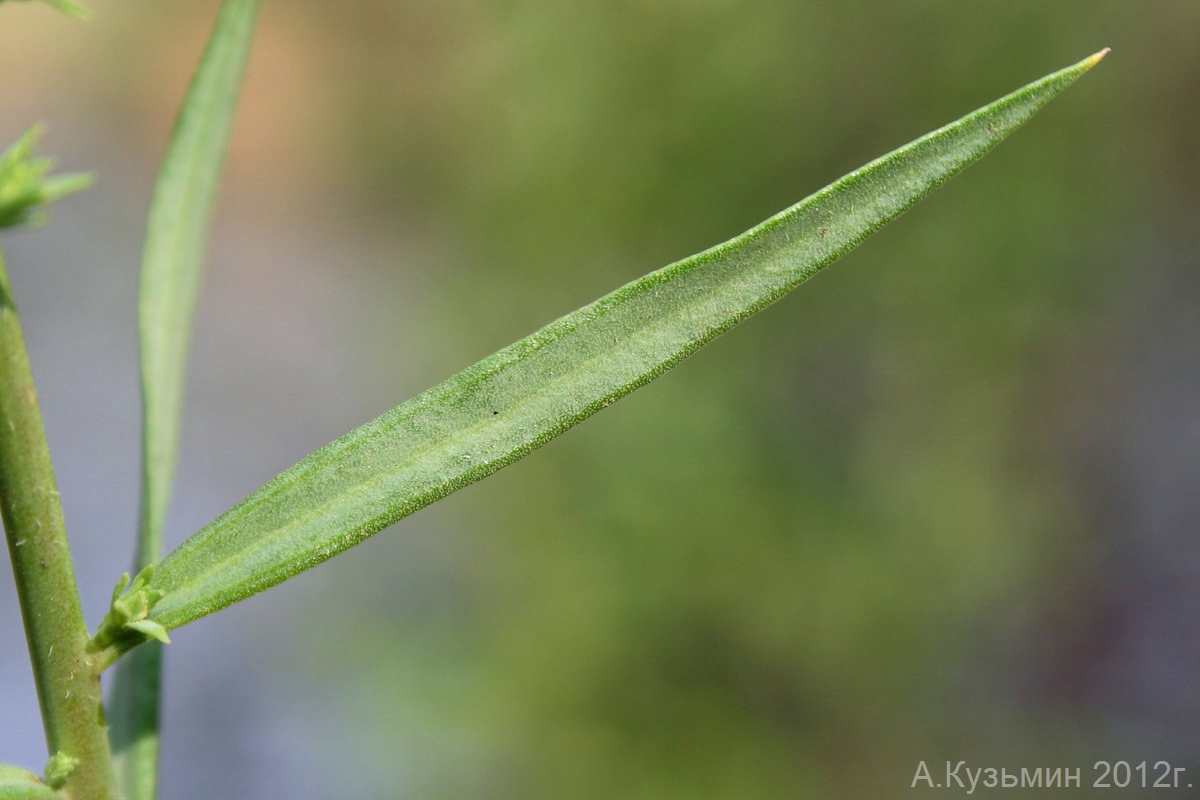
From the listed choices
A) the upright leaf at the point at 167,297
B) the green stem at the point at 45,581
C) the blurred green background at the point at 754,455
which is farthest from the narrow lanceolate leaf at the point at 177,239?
the blurred green background at the point at 754,455

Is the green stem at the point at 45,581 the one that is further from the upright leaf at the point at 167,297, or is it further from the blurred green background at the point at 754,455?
the blurred green background at the point at 754,455

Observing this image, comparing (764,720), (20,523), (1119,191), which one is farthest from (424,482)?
Result: (1119,191)

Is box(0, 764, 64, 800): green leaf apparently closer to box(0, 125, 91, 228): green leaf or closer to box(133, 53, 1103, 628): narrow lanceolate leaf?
box(133, 53, 1103, 628): narrow lanceolate leaf

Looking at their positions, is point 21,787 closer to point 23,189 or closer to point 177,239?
point 23,189

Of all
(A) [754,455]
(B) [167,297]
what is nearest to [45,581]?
(B) [167,297]

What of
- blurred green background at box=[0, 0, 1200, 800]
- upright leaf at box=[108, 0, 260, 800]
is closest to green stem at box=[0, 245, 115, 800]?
upright leaf at box=[108, 0, 260, 800]
